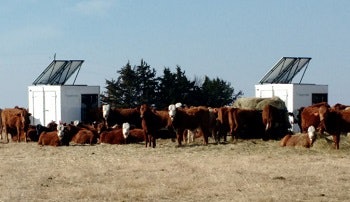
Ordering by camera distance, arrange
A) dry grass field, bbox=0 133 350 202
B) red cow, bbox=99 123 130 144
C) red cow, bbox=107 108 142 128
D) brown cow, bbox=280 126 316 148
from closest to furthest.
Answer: dry grass field, bbox=0 133 350 202, brown cow, bbox=280 126 316 148, red cow, bbox=99 123 130 144, red cow, bbox=107 108 142 128

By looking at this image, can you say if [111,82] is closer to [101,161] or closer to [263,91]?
[263,91]

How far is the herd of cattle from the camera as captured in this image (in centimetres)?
2386

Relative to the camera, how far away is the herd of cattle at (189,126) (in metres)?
23.9

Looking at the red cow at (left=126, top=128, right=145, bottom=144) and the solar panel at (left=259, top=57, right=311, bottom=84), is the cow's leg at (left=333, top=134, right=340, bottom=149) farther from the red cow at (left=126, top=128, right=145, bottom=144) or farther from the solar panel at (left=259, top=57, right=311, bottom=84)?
the solar panel at (left=259, top=57, right=311, bottom=84)

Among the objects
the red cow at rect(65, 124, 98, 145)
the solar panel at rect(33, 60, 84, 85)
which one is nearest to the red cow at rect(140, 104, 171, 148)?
the red cow at rect(65, 124, 98, 145)

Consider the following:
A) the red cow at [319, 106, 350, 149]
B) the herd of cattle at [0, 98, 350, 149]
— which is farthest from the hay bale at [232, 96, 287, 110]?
the red cow at [319, 106, 350, 149]

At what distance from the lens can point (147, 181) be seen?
1507 centimetres

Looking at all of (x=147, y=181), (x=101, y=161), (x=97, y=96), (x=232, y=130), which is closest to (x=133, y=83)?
(x=97, y=96)

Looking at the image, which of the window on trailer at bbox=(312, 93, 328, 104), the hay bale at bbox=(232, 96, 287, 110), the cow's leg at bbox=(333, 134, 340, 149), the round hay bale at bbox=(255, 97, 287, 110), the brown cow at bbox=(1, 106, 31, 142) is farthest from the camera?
the window on trailer at bbox=(312, 93, 328, 104)

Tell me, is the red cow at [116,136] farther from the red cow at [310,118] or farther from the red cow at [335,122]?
the red cow at [335,122]

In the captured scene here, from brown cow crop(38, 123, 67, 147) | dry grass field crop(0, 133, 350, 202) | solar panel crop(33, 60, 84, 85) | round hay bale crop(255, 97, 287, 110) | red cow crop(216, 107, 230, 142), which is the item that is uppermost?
solar panel crop(33, 60, 84, 85)

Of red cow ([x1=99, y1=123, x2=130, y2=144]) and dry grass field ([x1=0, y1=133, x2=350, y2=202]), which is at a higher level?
red cow ([x1=99, y1=123, x2=130, y2=144])

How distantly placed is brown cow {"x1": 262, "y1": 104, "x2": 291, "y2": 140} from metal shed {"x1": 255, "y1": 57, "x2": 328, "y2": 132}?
217 inches

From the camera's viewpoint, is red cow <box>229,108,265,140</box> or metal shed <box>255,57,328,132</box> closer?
red cow <box>229,108,265,140</box>
